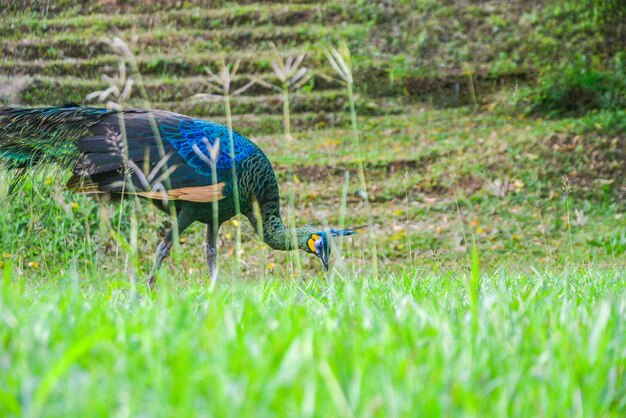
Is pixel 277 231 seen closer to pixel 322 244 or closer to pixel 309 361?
pixel 322 244

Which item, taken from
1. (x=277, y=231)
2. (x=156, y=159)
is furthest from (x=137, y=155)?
(x=277, y=231)

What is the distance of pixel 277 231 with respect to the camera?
4.84 m

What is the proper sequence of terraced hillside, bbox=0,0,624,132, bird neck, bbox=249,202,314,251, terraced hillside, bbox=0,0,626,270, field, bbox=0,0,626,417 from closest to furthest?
field, bbox=0,0,626,417 → bird neck, bbox=249,202,314,251 → terraced hillside, bbox=0,0,626,270 → terraced hillside, bbox=0,0,624,132

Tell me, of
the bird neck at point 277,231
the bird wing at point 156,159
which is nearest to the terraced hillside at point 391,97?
the bird neck at point 277,231

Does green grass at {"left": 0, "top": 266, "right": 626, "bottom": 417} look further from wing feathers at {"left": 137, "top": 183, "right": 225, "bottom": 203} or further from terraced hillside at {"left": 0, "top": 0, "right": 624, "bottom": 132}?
terraced hillside at {"left": 0, "top": 0, "right": 624, "bottom": 132}

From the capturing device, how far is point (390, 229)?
774cm

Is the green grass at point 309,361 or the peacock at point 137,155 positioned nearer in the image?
the green grass at point 309,361

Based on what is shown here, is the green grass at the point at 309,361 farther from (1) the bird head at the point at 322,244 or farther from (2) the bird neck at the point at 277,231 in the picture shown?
(2) the bird neck at the point at 277,231

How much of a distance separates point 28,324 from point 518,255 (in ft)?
18.5

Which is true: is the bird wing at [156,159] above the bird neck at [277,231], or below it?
above

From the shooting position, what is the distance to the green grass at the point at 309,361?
1315 mm

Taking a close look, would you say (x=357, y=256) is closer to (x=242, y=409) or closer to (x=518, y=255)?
(x=518, y=255)

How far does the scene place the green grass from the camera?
4.32ft

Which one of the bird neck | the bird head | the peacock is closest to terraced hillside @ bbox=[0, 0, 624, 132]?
the bird neck
